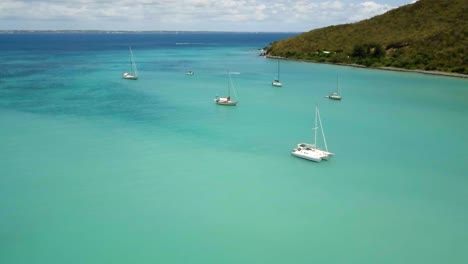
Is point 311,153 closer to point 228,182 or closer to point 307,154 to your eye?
point 307,154

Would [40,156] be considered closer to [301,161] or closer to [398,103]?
[301,161]

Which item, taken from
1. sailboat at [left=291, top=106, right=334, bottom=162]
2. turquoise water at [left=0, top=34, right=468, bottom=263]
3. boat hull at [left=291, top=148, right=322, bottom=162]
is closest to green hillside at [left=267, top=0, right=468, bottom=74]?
turquoise water at [left=0, top=34, right=468, bottom=263]

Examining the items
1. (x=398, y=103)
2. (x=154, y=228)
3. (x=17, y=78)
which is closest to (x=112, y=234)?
(x=154, y=228)

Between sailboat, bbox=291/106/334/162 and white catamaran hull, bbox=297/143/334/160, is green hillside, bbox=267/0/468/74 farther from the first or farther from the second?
sailboat, bbox=291/106/334/162

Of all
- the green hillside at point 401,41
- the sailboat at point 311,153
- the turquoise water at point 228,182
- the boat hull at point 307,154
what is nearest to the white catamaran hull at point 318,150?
the sailboat at point 311,153

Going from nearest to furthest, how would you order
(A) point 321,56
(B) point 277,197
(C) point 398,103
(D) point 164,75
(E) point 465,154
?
(B) point 277,197
(E) point 465,154
(C) point 398,103
(D) point 164,75
(A) point 321,56

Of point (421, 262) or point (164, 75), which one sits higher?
point (164, 75)
